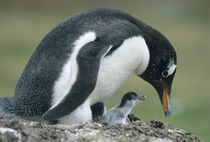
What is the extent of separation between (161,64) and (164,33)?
1363 cm

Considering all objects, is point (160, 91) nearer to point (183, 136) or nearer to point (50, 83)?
point (183, 136)

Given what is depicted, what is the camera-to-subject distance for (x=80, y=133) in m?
4.16

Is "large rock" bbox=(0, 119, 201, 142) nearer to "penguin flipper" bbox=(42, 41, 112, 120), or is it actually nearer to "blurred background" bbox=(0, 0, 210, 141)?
"penguin flipper" bbox=(42, 41, 112, 120)

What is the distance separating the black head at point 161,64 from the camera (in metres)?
4.93

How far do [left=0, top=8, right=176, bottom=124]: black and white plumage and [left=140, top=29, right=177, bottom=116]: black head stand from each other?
0.31 feet

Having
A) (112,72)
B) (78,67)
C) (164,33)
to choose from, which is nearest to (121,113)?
(112,72)

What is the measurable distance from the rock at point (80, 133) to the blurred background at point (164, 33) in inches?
149

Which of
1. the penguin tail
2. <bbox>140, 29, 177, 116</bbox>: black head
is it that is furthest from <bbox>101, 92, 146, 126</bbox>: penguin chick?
the penguin tail

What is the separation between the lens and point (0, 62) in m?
15.9

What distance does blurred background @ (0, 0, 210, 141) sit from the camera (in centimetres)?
1149

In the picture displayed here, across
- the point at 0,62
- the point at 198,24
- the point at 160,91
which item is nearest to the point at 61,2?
the point at 198,24

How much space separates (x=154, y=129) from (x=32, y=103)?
36.3 inches

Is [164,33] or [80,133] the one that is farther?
[164,33]

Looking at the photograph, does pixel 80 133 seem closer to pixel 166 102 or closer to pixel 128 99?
pixel 128 99
